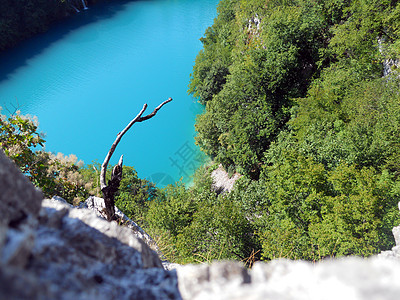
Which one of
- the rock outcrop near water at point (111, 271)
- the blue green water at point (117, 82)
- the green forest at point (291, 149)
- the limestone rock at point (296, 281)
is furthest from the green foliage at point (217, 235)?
the blue green water at point (117, 82)

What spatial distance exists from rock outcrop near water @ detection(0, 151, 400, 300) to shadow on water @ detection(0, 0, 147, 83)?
1710 inches

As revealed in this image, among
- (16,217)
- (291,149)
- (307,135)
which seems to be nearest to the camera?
(16,217)

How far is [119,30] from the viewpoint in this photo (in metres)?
45.1

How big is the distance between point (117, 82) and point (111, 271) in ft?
115

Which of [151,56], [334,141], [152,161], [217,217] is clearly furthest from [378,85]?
[151,56]

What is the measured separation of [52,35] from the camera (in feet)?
151

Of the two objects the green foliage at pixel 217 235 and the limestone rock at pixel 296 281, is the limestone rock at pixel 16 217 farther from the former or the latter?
the green foliage at pixel 217 235

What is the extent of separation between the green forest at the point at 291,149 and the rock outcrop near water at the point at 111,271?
10.8 ft

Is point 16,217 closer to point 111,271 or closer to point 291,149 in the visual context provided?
point 111,271

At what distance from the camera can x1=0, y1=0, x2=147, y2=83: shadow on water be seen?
130 ft

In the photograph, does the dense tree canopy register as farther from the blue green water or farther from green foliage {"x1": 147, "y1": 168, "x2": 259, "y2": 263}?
the blue green water

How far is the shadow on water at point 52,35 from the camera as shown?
3966 centimetres

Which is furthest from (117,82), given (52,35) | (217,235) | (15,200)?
(15,200)

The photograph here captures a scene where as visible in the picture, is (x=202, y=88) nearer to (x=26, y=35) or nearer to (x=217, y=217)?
(x=217, y=217)
